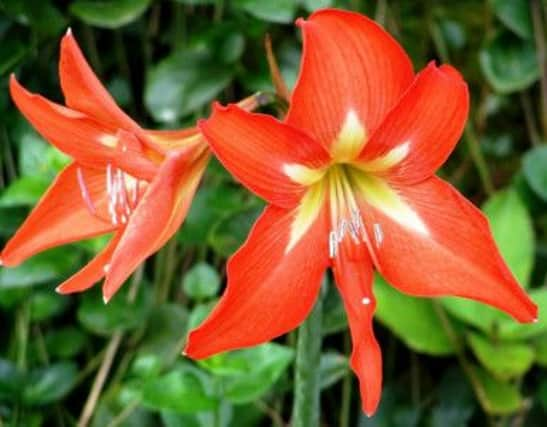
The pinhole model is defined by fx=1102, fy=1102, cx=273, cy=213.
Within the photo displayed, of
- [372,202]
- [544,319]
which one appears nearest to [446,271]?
[372,202]

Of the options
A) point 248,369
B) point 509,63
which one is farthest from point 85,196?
point 509,63

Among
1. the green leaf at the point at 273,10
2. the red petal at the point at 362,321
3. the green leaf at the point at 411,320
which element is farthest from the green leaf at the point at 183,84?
the red petal at the point at 362,321

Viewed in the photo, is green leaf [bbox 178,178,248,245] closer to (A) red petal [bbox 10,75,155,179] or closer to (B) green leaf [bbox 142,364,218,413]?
(B) green leaf [bbox 142,364,218,413]

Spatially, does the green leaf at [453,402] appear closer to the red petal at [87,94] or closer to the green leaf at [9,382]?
the green leaf at [9,382]

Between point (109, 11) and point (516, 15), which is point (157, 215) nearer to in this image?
point (109, 11)

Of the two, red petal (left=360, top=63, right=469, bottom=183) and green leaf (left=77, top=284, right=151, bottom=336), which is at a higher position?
red petal (left=360, top=63, right=469, bottom=183)

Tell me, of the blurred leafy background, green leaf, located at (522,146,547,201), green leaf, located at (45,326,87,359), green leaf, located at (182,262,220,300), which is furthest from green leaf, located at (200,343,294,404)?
green leaf, located at (522,146,547,201)

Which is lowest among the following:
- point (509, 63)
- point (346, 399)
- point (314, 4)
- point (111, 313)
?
point (346, 399)
